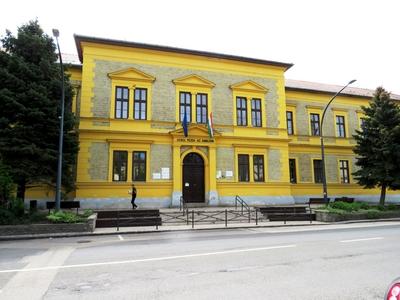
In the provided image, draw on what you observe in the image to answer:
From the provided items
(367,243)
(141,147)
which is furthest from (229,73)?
(367,243)

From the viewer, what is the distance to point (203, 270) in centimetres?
693

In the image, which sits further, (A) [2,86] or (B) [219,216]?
(B) [219,216]

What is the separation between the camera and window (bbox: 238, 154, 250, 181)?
25.2 m

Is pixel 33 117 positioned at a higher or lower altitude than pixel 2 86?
lower

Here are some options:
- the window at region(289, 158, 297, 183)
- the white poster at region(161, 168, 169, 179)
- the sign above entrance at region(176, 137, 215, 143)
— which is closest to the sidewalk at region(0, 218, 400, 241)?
the white poster at region(161, 168, 169, 179)

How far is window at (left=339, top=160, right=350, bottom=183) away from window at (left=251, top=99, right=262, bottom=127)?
10.6 meters

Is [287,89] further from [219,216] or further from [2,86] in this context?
[2,86]

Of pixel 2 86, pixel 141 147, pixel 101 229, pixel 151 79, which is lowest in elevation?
pixel 101 229

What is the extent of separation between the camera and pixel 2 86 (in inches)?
639

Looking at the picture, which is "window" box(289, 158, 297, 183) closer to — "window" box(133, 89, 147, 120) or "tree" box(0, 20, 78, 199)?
"window" box(133, 89, 147, 120)

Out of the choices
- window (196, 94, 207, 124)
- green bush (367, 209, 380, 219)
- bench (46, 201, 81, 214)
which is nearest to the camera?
bench (46, 201, 81, 214)

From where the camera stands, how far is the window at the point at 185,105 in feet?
80.7

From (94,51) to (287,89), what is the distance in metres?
17.6

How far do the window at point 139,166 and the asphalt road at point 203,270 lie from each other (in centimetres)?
1181
